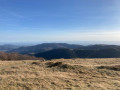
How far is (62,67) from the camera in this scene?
59.5ft

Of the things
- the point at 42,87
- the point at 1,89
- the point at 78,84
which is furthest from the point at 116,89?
the point at 1,89

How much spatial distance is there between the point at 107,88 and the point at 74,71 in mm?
6305

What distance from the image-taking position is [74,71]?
16.1 meters

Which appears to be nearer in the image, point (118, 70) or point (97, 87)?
point (97, 87)

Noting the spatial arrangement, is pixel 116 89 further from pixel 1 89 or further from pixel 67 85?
pixel 1 89

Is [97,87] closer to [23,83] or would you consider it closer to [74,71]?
[74,71]

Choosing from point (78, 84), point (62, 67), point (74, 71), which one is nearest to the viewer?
point (78, 84)

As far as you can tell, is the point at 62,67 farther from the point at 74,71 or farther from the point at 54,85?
the point at 54,85

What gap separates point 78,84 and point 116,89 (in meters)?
3.53

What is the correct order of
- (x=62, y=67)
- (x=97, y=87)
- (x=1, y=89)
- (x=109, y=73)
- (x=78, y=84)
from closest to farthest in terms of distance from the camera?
(x=1, y=89) → (x=97, y=87) → (x=78, y=84) → (x=109, y=73) → (x=62, y=67)

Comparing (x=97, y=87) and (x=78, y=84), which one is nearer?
(x=97, y=87)

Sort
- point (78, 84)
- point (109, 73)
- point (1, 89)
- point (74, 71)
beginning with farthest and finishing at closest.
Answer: point (74, 71)
point (109, 73)
point (78, 84)
point (1, 89)

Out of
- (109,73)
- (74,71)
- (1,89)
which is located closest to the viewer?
(1,89)

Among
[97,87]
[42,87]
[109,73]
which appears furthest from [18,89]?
[109,73]
